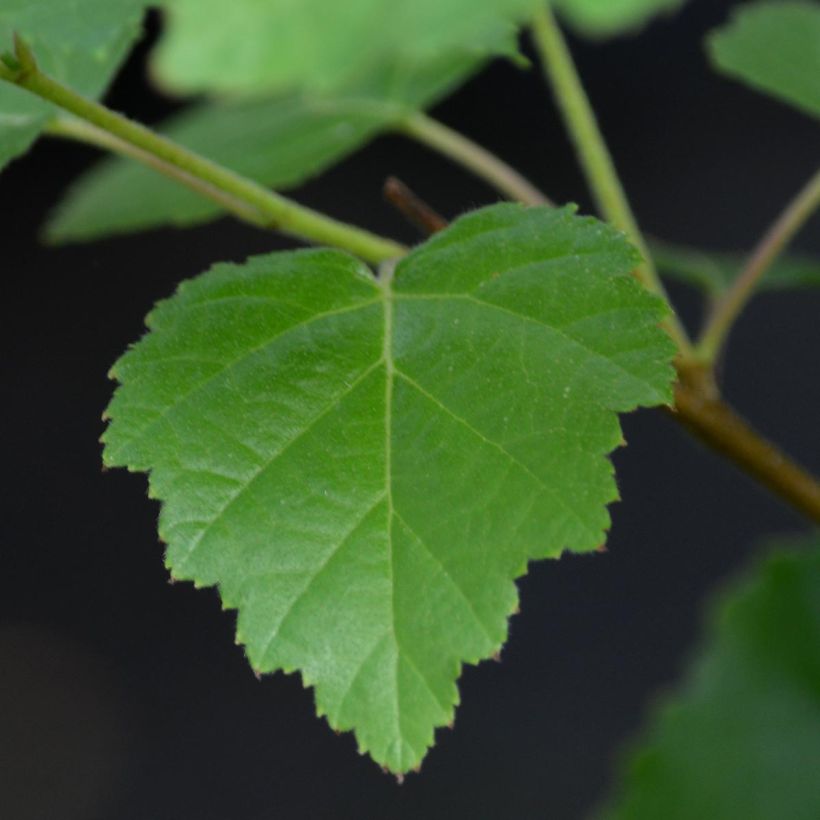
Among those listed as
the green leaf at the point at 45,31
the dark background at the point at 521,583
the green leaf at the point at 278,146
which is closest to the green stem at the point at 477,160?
the green leaf at the point at 278,146

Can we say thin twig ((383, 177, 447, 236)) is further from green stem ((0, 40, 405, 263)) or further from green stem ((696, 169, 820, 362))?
green stem ((696, 169, 820, 362))

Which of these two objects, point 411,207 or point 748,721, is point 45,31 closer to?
point 411,207

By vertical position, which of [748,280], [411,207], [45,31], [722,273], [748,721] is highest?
[45,31]

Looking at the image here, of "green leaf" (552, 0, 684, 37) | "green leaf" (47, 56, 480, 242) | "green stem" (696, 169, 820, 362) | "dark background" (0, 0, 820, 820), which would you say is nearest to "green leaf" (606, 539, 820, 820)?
"green stem" (696, 169, 820, 362)

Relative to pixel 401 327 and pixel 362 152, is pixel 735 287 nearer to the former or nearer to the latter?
pixel 401 327

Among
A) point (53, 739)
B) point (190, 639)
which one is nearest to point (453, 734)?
point (190, 639)

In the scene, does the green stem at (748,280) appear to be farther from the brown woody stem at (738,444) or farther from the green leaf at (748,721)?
the green leaf at (748,721)

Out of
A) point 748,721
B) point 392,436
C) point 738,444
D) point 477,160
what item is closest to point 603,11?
point 392,436
